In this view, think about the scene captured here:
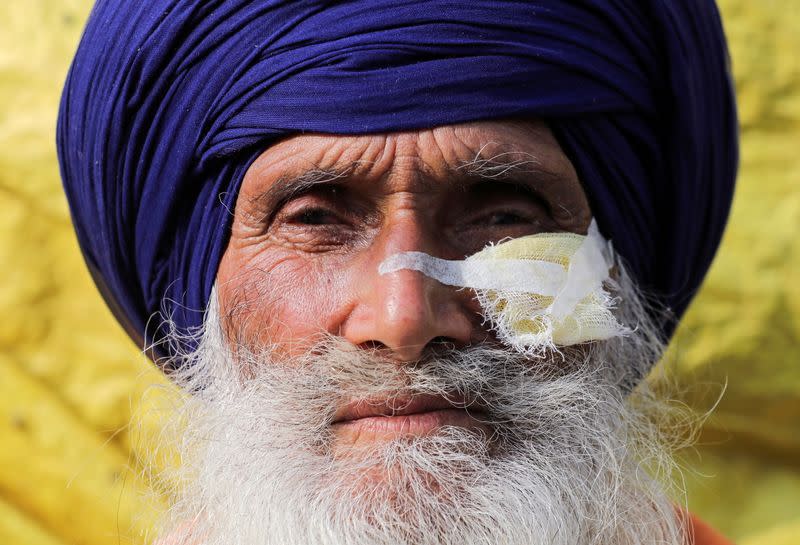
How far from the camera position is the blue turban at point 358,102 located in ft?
5.02

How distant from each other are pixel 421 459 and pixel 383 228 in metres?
0.42

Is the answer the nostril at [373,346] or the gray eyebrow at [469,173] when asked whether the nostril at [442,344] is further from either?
the gray eyebrow at [469,173]

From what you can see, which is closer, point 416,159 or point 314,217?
point 416,159

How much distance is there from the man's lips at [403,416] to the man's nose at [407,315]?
89mm

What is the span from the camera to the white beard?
1.48m

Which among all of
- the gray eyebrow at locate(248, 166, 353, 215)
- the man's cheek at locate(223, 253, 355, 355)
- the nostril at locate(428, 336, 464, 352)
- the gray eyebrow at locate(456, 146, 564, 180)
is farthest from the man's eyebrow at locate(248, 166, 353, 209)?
the nostril at locate(428, 336, 464, 352)

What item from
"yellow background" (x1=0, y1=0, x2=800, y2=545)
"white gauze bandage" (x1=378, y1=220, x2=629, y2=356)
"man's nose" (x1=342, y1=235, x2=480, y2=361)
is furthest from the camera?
"yellow background" (x1=0, y1=0, x2=800, y2=545)

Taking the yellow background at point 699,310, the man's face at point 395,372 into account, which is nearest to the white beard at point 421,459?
the man's face at point 395,372

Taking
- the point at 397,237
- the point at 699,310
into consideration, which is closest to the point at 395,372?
the point at 397,237

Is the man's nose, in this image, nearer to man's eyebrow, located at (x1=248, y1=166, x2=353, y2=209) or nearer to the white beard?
the white beard

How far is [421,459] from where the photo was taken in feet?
4.82

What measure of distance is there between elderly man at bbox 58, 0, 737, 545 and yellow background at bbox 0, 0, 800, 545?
1200 mm

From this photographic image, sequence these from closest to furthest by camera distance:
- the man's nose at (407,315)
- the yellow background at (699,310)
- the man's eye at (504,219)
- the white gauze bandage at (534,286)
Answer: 1. the man's nose at (407,315)
2. the white gauze bandage at (534,286)
3. the man's eye at (504,219)
4. the yellow background at (699,310)

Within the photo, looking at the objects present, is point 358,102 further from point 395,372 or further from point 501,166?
point 395,372
